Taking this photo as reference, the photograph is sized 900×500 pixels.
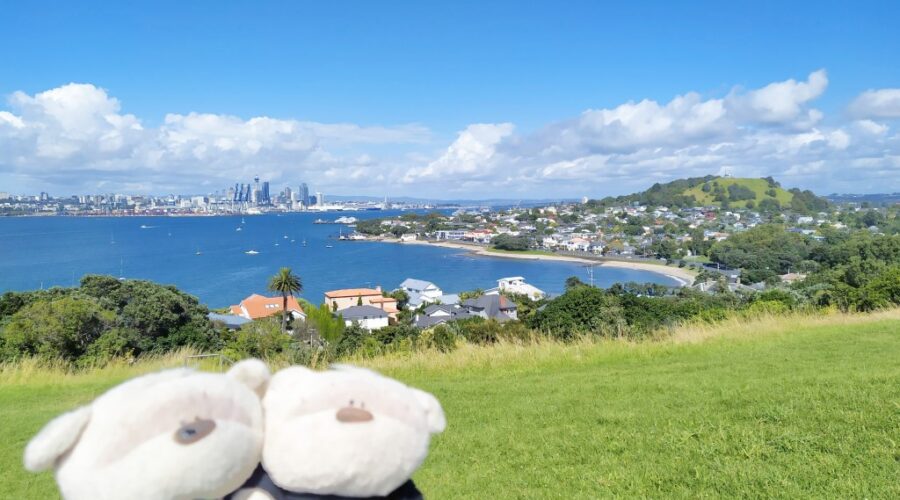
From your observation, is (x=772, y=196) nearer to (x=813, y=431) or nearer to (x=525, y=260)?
(x=525, y=260)

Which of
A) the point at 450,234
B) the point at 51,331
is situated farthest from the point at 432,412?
the point at 450,234

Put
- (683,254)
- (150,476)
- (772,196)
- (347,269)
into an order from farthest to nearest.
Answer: (772,196)
(683,254)
(347,269)
(150,476)

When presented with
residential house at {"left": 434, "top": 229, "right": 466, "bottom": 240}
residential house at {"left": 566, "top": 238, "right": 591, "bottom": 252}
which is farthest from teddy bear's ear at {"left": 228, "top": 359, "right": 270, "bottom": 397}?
residential house at {"left": 434, "top": 229, "right": 466, "bottom": 240}

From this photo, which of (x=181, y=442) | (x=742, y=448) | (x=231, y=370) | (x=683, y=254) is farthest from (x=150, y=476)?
(x=683, y=254)

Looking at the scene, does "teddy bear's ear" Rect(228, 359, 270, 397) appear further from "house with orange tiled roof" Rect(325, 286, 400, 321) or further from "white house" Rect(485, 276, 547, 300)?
"white house" Rect(485, 276, 547, 300)

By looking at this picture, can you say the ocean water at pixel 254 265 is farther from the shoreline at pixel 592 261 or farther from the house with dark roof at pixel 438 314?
the house with dark roof at pixel 438 314

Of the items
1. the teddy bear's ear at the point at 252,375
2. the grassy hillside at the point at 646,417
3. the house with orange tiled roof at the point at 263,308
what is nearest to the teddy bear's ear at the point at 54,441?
the teddy bear's ear at the point at 252,375
